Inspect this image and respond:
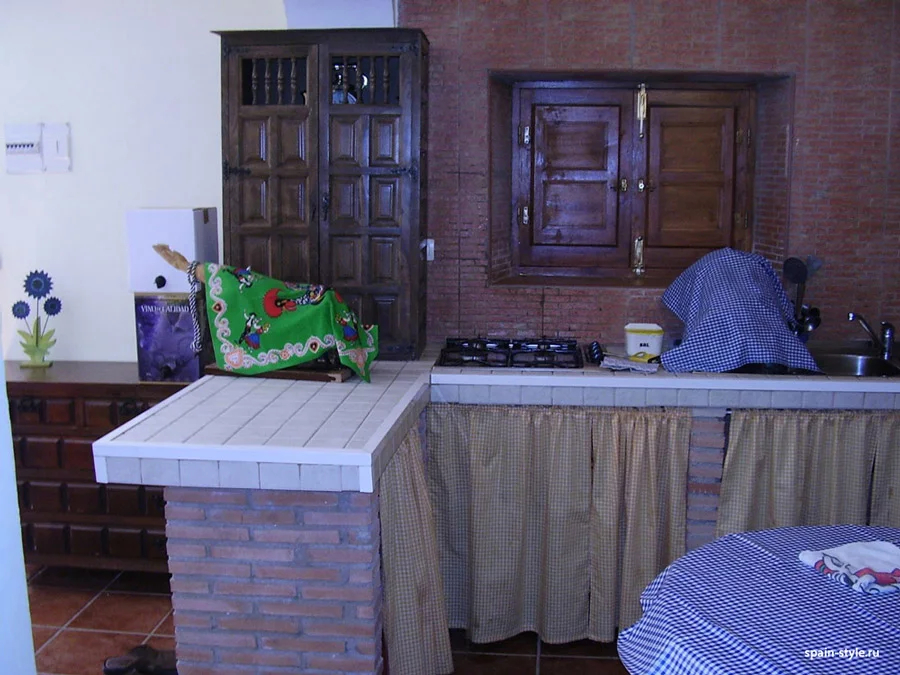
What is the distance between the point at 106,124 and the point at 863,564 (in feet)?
13.8

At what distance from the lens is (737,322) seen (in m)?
4.52

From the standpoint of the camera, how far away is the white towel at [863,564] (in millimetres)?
2672

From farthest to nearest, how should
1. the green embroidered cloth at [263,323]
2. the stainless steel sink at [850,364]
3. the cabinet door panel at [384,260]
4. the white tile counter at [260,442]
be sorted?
the stainless steel sink at [850,364] → the cabinet door panel at [384,260] → the green embroidered cloth at [263,323] → the white tile counter at [260,442]


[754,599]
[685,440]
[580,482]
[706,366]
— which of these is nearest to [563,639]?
[580,482]

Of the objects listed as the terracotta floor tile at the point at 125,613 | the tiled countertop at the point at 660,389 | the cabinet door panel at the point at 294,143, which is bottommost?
the terracotta floor tile at the point at 125,613

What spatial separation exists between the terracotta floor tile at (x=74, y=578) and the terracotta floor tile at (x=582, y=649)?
220cm

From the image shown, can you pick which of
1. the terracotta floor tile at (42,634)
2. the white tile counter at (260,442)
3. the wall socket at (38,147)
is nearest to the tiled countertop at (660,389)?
the white tile counter at (260,442)

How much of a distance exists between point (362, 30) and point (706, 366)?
7.01 feet

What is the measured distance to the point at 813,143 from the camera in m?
5.09

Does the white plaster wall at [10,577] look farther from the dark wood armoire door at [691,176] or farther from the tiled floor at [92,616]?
the dark wood armoire door at [691,176]

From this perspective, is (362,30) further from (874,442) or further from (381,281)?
(874,442)

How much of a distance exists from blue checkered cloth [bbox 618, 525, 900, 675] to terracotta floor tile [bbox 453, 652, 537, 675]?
1692 mm

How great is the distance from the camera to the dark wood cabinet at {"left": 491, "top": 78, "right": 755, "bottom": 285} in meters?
5.41

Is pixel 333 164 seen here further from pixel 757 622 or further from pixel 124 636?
pixel 757 622
